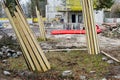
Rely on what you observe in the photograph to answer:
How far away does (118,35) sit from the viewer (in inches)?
779

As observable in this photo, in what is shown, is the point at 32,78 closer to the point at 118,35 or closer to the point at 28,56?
the point at 28,56

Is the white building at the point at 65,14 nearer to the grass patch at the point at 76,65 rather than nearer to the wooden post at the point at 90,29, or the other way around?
the wooden post at the point at 90,29

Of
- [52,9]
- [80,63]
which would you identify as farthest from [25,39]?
[52,9]

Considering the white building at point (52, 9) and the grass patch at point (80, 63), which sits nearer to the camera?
the grass patch at point (80, 63)

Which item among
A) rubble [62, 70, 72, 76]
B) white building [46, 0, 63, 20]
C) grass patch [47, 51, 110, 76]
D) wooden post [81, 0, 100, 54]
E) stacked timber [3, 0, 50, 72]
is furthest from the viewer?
white building [46, 0, 63, 20]

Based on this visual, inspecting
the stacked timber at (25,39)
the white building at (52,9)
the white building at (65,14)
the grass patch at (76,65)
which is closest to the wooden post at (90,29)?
the grass patch at (76,65)

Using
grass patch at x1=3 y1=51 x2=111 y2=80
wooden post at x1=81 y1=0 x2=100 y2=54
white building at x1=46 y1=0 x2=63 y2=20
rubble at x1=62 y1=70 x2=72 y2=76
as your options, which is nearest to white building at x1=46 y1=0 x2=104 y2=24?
white building at x1=46 y1=0 x2=63 y2=20

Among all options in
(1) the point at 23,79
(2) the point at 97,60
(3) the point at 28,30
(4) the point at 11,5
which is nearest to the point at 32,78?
(1) the point at 23,79

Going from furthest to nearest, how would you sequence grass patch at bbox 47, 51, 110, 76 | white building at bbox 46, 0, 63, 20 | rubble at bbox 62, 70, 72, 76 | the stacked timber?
white building at bbox 46, 0, 63, 20, grass patch at bbox 47, 51, 110, 76, the stacked timber, rubble at bbox 62, 70, 72, 76

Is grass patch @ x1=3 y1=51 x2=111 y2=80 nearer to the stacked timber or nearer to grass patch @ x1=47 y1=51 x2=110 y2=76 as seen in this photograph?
grass patch @ x1=47 y1=51 x2=110 y2=76

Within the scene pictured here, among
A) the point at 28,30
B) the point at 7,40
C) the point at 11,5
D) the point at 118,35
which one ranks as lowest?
the point at 118,35

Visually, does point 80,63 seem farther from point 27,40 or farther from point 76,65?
point 27,40

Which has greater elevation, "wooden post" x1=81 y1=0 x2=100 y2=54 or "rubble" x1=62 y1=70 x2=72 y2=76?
"wooden post" x1=81 y1=0 x2=100 y2=54

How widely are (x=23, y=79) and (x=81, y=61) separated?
2456 mm
